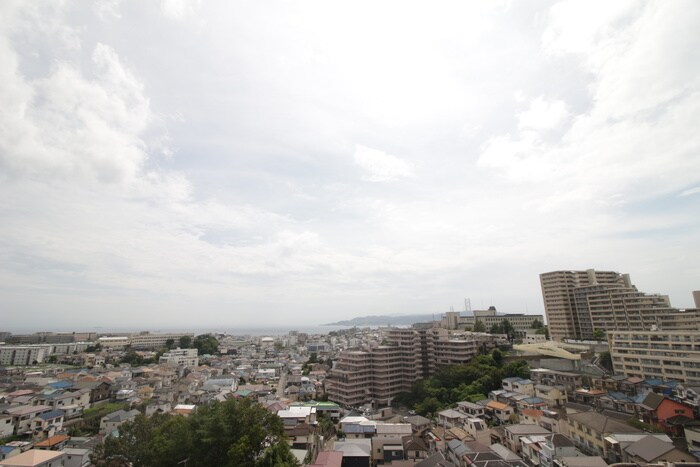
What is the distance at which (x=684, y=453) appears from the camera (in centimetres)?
1575

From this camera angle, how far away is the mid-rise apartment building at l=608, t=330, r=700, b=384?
92.4ft

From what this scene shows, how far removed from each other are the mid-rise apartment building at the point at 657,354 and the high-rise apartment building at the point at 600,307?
255 inches

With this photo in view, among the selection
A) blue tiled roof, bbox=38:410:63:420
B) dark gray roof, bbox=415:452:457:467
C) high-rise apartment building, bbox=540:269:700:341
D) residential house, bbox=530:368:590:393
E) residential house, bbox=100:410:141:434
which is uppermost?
high-rise apartment building, bbox=540:269:700:341

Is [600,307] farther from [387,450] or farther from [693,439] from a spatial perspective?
[387,450]

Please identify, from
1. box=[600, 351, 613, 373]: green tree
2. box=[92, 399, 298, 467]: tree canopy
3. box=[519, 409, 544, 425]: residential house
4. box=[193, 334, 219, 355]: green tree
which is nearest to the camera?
box=[92, 399, 298, 467]: tree canopy

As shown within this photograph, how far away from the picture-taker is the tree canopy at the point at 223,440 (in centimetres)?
1491

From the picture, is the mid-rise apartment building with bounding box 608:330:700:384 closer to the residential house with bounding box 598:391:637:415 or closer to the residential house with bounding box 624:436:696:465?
the residential house with bounding box 598:391:637:415

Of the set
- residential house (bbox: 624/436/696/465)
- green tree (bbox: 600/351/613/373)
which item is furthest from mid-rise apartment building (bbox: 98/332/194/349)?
residential house (bbox: 624/436/696/465)

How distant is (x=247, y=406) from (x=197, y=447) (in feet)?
8.65

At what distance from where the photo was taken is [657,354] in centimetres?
3052

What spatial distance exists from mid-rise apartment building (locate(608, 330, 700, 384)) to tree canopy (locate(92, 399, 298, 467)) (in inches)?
1288

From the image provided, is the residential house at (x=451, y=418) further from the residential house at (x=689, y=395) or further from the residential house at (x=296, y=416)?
the residential house at (x=689, y=395)

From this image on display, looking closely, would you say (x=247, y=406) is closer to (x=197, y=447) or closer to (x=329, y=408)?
(x=197, y=447)

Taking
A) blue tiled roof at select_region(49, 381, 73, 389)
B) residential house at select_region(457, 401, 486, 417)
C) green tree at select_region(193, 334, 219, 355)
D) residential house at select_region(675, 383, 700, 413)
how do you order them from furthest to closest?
green tree at select_region(193, 334, 219, 355), blue tiled roof at select_region(49, 381, 73, 389), residential house at select_region(457, 401, 486, 417), residential house at select_region(675, 383, 700, 413)
